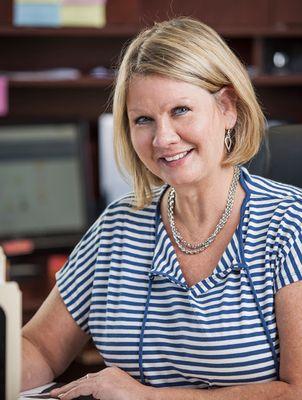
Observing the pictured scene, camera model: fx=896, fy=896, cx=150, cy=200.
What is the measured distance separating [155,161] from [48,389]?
452 millimetres

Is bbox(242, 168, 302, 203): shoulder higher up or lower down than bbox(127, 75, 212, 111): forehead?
lower down

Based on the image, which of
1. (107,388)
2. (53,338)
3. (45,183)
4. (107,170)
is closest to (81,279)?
(53,338)

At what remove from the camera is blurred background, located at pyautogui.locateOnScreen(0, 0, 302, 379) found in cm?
301

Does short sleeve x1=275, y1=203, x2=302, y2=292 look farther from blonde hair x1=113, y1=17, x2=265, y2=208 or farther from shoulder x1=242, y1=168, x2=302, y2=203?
blonde hair x1=113, y1=17, x2=265, y2=208

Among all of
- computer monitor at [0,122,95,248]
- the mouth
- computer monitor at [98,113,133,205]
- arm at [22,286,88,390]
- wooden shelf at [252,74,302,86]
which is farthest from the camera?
wooden shelf at [252,74,302,86]

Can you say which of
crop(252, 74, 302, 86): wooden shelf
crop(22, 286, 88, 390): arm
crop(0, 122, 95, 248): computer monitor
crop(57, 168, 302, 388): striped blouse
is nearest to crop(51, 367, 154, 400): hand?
crop(57, 168, 302, 388): striped blouse

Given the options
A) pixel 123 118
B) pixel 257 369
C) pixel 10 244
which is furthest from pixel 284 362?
pixel 10 244

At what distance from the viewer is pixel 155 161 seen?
5.33 feet

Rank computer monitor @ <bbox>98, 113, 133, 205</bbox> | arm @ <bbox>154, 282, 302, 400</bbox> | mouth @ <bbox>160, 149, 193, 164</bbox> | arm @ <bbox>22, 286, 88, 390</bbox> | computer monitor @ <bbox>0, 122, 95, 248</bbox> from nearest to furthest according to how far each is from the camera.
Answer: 1. arm @ <bbox>154, 282, 302, 400</bbox>
2. mouth @ <bbox>160, 149, 193, 164</bbox>
3. arm @ <bbox>22, 286, 88, 390</bbox>
4. computer monitor @ <bbox>0, 122, 95, 248</bbox>
5. computer monitor @ <bbox>98, 113, 133, 205</bbox>

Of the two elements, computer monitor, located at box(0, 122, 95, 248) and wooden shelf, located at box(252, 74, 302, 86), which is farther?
wooden shelf, located at box(252, 74, 302, 86)

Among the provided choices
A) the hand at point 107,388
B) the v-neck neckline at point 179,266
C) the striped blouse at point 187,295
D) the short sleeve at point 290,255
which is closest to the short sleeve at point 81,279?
the striped blouse at point 187,295

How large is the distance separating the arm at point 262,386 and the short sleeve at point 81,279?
258mm

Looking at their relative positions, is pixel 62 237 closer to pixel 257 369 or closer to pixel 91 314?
pixel 91 314

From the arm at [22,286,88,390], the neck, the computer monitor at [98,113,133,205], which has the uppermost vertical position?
the neck
